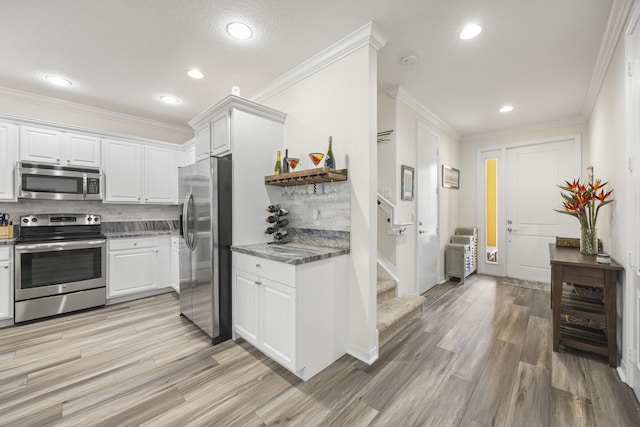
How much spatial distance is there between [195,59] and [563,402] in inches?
160

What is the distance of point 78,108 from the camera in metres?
3.79

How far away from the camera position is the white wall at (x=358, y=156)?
223 centimetres

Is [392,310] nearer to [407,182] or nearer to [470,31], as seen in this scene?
[407,182]

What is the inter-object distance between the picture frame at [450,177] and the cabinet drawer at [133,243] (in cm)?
473

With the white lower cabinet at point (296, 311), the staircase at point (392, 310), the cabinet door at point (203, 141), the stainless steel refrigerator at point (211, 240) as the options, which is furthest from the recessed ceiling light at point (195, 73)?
the staircase at point (392, 310)

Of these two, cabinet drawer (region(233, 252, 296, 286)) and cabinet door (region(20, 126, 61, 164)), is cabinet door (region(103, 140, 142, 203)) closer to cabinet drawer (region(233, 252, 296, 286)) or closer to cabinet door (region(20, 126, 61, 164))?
cabinet door (region(20, 126, 61, 164))

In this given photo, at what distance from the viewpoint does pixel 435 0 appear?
191cm

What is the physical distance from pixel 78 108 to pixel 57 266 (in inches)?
86.8

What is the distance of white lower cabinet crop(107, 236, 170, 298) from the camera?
359 cm

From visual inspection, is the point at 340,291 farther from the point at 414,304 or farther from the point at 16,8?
the point at 16,8

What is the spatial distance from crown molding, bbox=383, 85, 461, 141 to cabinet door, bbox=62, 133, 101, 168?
12.8ft

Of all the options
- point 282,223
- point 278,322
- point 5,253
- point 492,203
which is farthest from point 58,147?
point 492,203

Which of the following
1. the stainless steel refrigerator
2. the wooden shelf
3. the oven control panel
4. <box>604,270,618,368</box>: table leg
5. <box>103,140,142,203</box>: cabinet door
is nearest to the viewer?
<box>604,270,618,368</box>: table leg

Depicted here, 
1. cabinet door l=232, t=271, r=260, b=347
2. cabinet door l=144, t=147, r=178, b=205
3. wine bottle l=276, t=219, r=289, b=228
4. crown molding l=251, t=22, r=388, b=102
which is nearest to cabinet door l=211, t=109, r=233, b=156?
crown molding l=251, t=22, r=388, b=102
